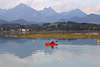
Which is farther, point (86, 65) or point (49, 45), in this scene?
point (49, 45)

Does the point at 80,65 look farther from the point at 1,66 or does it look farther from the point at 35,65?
the point at 1,66

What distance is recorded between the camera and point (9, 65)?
1307 inches

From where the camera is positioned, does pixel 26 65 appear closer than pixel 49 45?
Yes

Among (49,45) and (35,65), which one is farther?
(49,45)

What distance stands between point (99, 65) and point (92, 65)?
1.21 metres

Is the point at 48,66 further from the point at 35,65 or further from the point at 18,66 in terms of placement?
the point at 18,66

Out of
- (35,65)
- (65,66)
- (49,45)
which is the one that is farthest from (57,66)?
(49,45)

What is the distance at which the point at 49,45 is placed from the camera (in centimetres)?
6719

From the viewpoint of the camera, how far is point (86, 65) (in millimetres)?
32531

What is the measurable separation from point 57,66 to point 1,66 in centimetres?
988

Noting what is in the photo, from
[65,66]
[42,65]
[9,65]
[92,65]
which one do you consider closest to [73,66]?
[65,66]

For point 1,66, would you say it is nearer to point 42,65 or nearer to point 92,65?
point 42,65

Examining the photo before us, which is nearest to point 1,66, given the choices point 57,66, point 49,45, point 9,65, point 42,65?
point 9,65

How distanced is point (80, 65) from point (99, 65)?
3.33 meters
